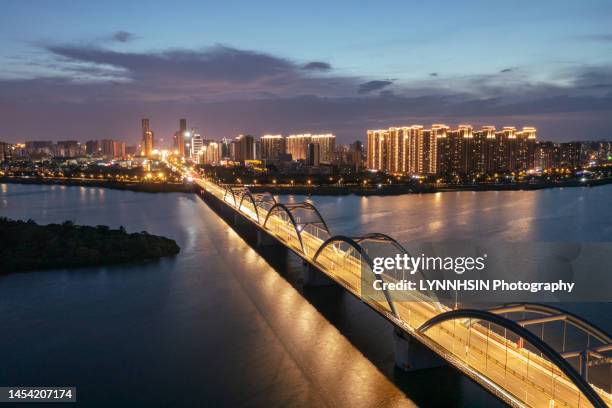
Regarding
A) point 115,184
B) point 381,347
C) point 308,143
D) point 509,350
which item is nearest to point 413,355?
point 381,347

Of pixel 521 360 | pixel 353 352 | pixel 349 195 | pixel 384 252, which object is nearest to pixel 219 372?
pixel 353 352

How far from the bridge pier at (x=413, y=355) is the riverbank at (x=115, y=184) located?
22.8m

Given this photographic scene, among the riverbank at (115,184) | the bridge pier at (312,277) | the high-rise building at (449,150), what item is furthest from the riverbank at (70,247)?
the high-rise building at (449,150)

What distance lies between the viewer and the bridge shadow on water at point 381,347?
4086 mm

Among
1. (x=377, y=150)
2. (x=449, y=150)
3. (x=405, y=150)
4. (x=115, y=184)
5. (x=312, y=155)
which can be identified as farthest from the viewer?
(x=312, y=155)

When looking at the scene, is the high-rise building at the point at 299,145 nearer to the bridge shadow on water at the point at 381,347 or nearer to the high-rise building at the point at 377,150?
the high-rise building at the point at 377,150

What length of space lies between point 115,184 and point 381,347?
27339mm

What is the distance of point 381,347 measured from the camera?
16.7 ft

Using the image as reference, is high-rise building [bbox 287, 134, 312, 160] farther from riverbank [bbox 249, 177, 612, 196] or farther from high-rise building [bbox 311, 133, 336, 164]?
riverbank [bbox 249, 177, 612, 196]

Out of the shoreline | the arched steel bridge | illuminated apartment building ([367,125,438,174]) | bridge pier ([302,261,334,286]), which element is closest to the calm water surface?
bridge pier ([302,261,334,286])

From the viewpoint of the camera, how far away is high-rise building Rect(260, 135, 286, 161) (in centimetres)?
5550

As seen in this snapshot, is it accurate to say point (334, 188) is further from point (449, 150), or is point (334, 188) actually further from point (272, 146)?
point (272, 146)

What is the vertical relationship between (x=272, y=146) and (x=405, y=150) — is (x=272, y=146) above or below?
above

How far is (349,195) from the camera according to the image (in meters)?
24.8
